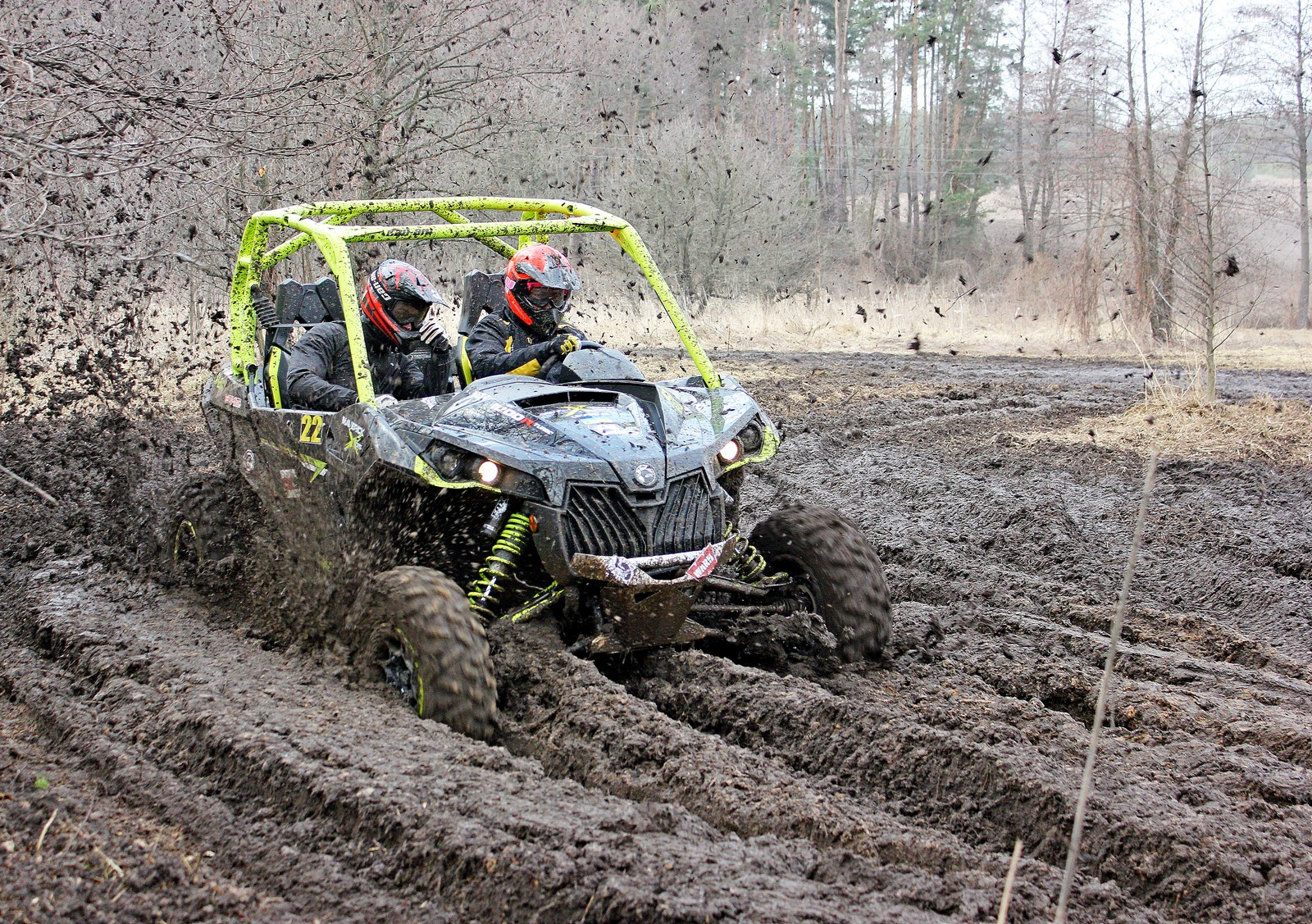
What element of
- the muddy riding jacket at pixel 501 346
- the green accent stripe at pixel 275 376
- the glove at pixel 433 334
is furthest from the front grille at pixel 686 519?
the green accent stripe at pixel 275 376

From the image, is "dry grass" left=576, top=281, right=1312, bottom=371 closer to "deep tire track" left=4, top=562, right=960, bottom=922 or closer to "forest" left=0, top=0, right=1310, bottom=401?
"forest" left=0, top=0, right=1310, bottom=401

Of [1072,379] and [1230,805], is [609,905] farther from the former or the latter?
[1072,379]

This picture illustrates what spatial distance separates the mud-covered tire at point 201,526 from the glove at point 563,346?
2.16 m

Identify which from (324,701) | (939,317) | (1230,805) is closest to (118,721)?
(324,701)

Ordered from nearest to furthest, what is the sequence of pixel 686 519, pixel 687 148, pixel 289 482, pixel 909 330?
pixel 686 519 < pixel 289 482 < pixel 909 330 < pixel 687 148

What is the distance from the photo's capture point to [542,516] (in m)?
4.63

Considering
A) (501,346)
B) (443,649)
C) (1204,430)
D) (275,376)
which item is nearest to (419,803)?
(443,649)

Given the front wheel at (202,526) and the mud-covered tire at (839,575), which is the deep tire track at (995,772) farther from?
the front wheel at (202,526)

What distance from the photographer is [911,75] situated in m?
42.2

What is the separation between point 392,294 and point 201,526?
5.61ft

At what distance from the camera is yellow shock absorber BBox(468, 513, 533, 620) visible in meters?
4.69

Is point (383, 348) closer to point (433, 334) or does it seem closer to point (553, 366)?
point (433, 334)

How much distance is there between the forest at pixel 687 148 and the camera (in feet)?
29.5

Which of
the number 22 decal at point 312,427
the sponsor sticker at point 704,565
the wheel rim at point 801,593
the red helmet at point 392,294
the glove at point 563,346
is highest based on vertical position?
the red helmet at point 392,294
